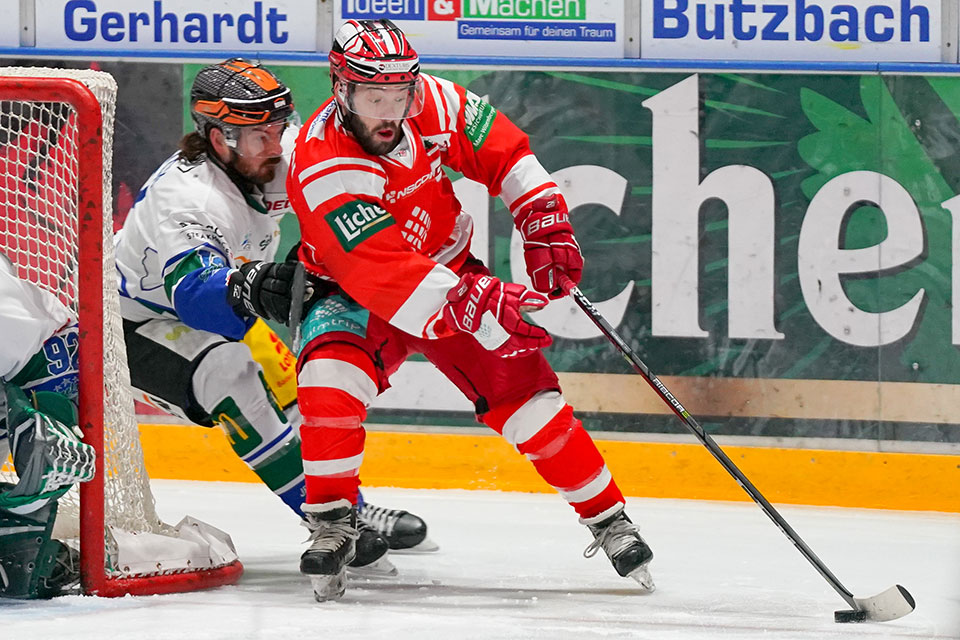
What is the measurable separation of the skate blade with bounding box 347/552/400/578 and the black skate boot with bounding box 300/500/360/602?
28 cm

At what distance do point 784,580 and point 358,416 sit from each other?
3.29ft

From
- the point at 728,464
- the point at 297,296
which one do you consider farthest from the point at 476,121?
the point at 728,464

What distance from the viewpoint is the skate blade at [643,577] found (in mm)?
3025

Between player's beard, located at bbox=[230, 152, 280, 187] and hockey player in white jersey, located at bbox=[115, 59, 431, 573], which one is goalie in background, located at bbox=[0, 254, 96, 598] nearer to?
hockey player in white jersey, located at bbox=[115, 59, 431, 573]

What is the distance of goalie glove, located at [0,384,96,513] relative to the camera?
2.68 metres

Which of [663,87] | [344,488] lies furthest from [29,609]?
[663,87]

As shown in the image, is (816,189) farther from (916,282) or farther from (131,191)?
(131,191)

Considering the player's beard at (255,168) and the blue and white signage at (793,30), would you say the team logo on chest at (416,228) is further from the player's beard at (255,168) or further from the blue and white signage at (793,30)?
the blue and white signage at (793,30)

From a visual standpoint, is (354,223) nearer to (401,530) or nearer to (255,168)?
(255,168)

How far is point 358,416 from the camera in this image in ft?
9.61

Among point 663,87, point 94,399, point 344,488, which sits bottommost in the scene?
point 344,488

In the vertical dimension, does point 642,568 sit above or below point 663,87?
below

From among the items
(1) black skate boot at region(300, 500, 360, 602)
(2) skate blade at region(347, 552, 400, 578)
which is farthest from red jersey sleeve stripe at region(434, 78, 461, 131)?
(2) skate blade at region(347, 552, 400, 578)

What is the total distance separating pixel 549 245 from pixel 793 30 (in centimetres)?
150
